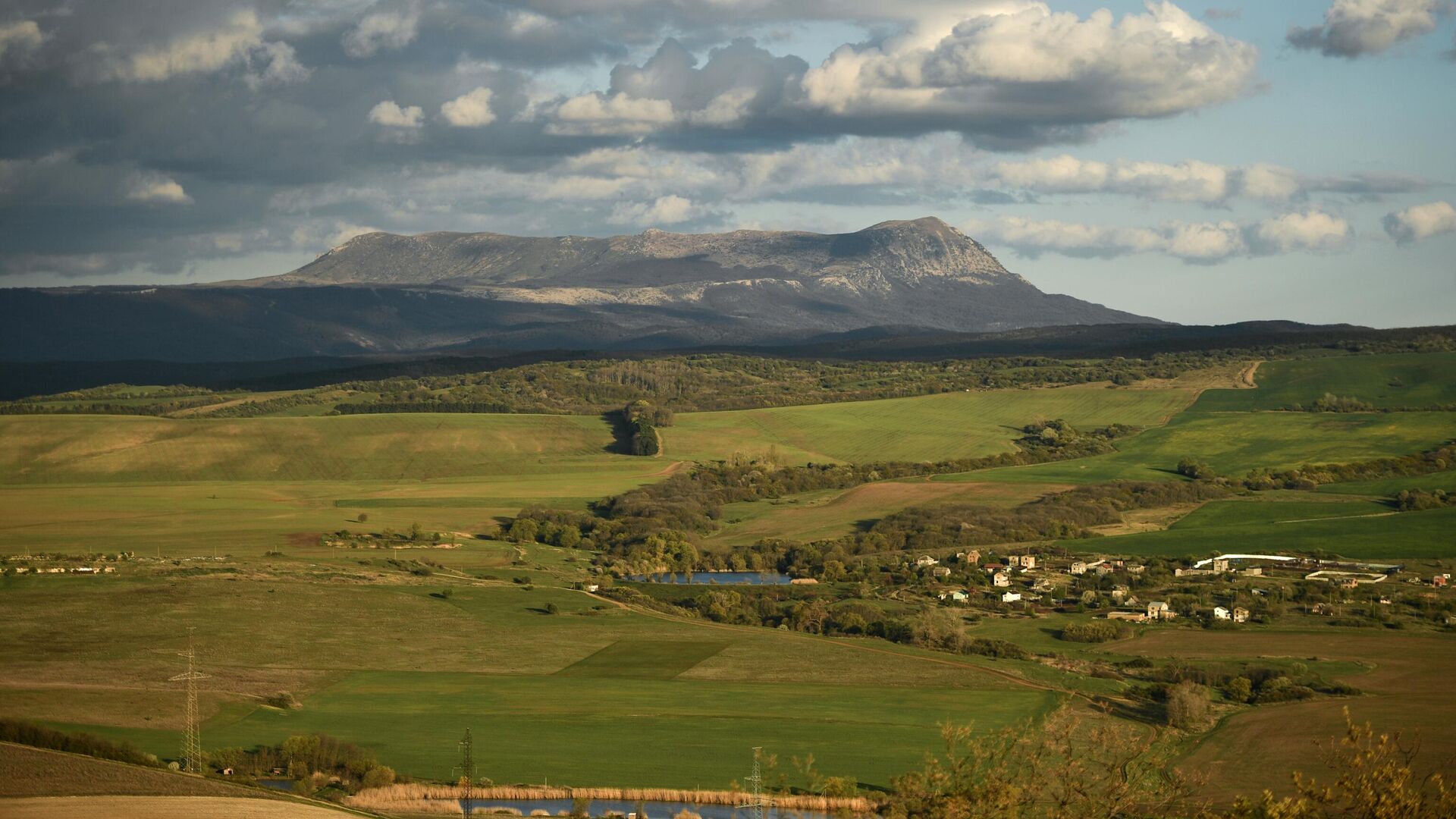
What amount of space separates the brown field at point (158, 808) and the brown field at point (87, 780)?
50 centimetres

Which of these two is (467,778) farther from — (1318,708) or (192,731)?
(1318,708)

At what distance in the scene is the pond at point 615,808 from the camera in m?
47.6

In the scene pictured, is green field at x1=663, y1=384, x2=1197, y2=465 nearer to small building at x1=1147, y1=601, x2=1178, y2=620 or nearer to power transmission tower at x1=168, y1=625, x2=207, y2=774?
small building at x1=1147, y1=601, x2=1178, y2=620

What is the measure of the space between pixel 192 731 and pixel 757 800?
20919 millimetres

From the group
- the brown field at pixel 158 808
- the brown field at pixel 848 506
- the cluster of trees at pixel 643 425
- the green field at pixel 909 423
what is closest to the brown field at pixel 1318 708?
the brown field at pixel 158 808

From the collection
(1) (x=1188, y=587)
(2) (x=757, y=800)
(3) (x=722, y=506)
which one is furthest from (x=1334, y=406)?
(2) (x=757, y=800)

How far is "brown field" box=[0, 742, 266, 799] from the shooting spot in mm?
43219

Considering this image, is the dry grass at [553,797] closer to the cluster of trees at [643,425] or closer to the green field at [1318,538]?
the green field at [1318,538]

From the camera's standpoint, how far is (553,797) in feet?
162

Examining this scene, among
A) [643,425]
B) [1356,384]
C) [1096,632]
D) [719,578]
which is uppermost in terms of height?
[1356,384]

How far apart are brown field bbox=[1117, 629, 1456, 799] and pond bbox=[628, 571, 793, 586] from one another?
29.8 meters

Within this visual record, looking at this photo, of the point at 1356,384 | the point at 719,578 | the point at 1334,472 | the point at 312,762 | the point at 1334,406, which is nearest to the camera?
the point at 312,762

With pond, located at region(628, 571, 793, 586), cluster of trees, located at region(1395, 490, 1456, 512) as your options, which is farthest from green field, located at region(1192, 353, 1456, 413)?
pond, located at region(628, 571, 793, 586)

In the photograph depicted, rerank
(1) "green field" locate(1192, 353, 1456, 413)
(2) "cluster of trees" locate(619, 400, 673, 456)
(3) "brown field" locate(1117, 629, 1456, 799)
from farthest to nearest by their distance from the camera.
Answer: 1. (1) "green field" locate(1192, 353, 1456, 413)
2. (2) "cluster of trees" locate(619, 400, 673, 456)
3. (3) "brown field" locate(1117, 629, 1456, 799)
